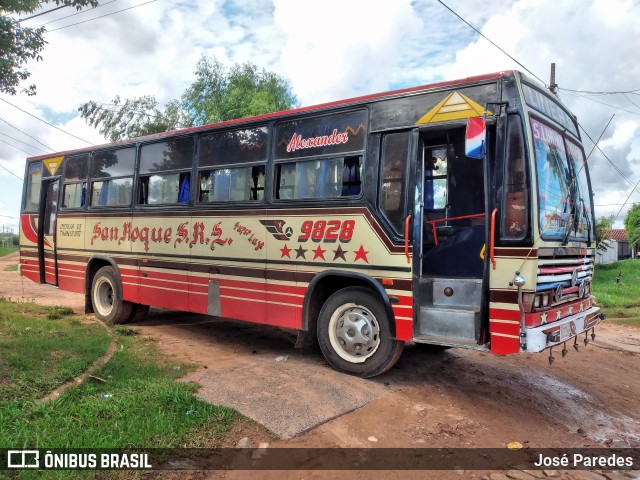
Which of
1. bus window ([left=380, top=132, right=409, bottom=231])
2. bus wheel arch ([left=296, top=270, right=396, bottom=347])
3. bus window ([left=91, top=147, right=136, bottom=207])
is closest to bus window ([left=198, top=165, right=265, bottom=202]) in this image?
bus wheel arch ([left=296, top=270, right=396, bottom=347])

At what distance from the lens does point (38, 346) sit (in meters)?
5.69

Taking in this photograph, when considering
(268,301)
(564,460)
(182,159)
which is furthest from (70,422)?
(182,159)

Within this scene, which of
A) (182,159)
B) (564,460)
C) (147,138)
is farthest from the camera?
(147,138)

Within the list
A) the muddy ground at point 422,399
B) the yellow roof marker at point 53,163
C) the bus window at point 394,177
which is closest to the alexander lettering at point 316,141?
the bus window at point 394,177

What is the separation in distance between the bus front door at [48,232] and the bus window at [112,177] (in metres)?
1.37

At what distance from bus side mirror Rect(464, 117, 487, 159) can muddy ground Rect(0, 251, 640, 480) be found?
8.04 feet

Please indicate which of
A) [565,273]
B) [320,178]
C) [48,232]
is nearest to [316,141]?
[320,178]

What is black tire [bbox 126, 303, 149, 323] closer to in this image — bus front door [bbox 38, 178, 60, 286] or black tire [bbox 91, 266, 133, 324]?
black tire [bbox 91, 266, 133, 324]

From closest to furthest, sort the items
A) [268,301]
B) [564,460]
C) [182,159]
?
[564,460] → [268,301] → [182,159]

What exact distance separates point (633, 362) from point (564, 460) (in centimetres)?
466

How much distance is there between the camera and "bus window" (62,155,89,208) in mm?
A: 9086

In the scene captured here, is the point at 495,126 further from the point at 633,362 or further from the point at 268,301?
the point at 633,362

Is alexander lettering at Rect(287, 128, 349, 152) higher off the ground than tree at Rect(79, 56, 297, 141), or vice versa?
tree at Rect(79, 56, 297, 141)

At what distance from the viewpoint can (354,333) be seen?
5.40 meters
